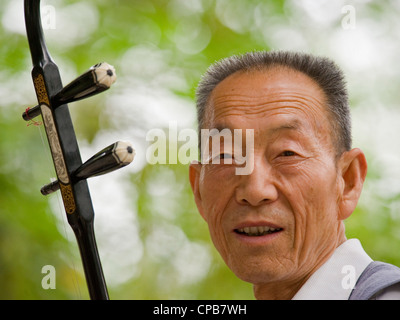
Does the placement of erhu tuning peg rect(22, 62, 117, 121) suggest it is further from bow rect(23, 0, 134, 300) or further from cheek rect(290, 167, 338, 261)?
cheek rect(290, 167, 338, 261)

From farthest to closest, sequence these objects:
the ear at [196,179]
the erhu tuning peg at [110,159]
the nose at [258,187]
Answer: the ear at [196,179], the nose at [258,187], the erhu tuning peg at [110,159]

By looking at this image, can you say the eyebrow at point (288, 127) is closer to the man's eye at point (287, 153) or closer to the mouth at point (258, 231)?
the man's eye at point (287, 153)

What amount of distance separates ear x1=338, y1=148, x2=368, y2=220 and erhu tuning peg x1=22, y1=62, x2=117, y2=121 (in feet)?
1.29

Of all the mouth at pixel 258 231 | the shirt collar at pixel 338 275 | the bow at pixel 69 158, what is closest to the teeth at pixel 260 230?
the mouth at pixel 258 231

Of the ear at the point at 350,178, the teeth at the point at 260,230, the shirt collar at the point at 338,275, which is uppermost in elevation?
the ear at the point at 350,178

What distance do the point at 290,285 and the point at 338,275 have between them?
81 millimetres

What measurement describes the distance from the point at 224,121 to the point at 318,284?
289mm

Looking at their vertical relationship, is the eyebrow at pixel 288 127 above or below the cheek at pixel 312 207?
above

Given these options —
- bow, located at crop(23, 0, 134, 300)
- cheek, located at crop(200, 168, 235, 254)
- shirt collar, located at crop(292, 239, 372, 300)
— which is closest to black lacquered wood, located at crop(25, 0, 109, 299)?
bow, located at crop(23, 0, 134, 300)

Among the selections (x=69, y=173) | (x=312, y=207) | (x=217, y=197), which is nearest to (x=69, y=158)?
(x=69, y=173)

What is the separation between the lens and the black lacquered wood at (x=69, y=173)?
2.39 ft

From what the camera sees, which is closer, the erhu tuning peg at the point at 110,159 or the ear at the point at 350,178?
the erhu tuning peg at the point at 110,159

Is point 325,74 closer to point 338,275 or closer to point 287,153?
point 287,153
